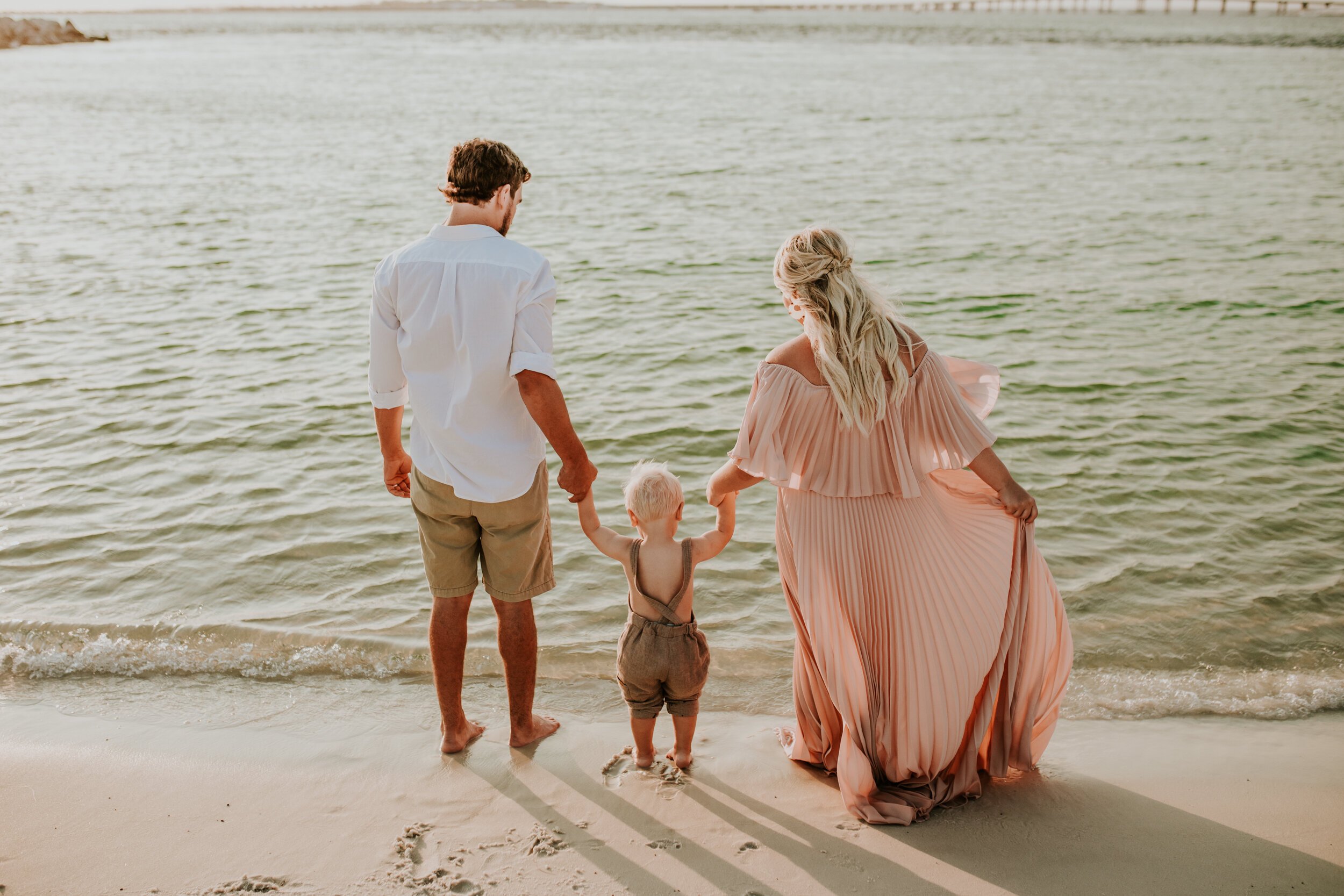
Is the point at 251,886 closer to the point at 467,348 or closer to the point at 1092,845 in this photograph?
the point at 467,348

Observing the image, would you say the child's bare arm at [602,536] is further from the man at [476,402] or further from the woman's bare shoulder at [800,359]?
the woman's bare shoulder at [800,359]

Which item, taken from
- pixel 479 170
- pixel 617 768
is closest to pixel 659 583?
pixel 617 768

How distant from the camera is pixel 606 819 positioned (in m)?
2.97

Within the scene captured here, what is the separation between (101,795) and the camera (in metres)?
3.10

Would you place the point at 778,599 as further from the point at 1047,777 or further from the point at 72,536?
the point at 72,536

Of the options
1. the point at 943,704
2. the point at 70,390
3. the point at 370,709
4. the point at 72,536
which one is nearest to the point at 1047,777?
the point at 943,704

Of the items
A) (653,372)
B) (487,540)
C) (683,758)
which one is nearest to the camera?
(487,540)

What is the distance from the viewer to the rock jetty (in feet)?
204

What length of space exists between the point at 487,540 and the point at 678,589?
0.63 metres

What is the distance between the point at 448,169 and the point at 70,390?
5.73 meters

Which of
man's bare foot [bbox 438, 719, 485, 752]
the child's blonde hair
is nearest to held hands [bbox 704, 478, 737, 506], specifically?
the child's blonde hair

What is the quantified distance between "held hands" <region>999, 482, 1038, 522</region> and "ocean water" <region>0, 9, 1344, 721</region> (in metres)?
1.38

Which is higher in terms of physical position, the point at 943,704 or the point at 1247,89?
the point at 1247,89

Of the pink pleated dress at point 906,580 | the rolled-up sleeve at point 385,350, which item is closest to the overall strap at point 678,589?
the pink pleated dress at point 906,580
